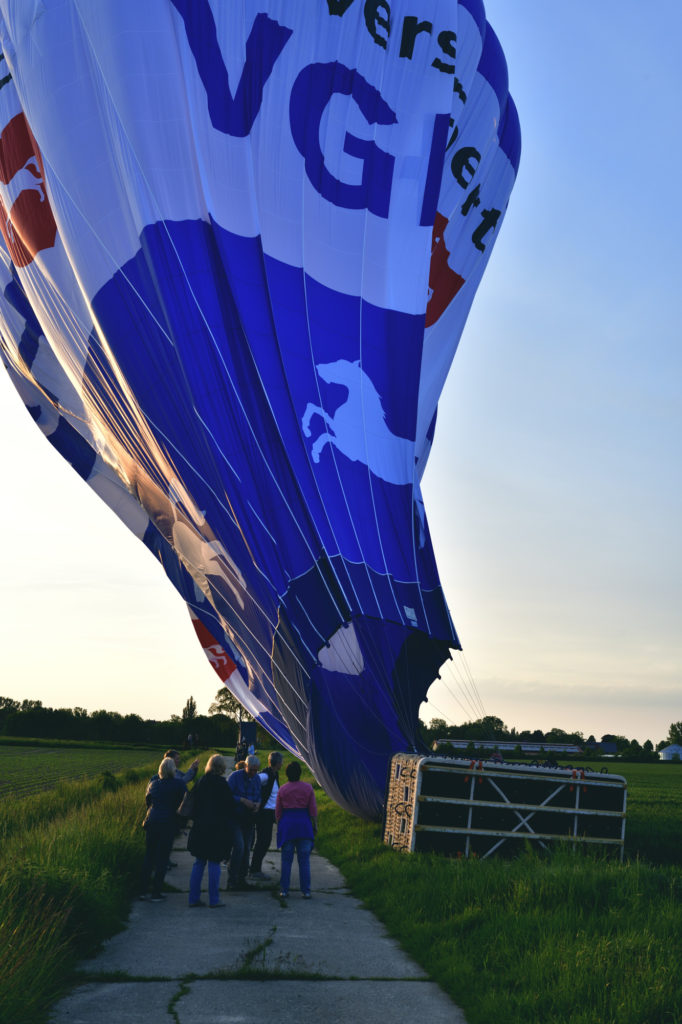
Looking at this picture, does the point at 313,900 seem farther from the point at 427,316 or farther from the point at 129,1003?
the point at 427,316

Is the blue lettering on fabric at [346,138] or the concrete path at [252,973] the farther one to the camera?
the blue lettering on fabric at [346,138]

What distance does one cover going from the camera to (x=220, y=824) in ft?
29.6

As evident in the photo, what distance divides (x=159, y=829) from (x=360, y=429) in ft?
21.1

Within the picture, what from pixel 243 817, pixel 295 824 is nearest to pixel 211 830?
pixel 295 824

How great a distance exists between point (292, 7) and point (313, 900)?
1233 cm

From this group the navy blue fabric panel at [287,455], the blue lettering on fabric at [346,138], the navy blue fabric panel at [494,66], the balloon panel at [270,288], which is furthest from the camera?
the navy blue fabric panel at [494,66]

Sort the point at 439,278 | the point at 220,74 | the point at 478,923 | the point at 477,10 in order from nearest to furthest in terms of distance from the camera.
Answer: the point at 478,923 → the point at 220,74 → the point at 477,10 → the point at 439,278

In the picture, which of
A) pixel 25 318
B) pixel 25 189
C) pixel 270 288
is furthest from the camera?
pixel 25 318

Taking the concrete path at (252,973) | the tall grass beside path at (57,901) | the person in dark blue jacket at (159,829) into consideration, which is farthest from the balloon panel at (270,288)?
the concrete path at (252,973)

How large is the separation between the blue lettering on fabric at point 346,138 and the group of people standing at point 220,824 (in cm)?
846

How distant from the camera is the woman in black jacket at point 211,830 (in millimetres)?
8914

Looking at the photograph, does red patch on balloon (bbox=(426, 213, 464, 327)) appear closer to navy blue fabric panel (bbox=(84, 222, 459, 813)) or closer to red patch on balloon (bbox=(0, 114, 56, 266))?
navy blue fabric panel (bbox=(84, 222, 459, 813))

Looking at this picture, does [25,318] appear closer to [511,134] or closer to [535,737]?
[511,134]

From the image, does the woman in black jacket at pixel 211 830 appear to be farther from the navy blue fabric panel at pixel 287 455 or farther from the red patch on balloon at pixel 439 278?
the red patch on balloon at pixel 439 278
